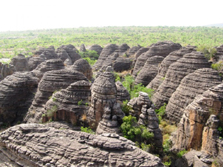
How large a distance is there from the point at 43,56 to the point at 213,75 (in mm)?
32297

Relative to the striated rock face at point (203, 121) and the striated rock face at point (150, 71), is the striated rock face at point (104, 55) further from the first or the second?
the striated rock face at point (203, 121)

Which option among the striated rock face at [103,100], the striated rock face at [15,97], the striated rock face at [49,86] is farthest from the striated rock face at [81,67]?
the striated rock face at [103,100]

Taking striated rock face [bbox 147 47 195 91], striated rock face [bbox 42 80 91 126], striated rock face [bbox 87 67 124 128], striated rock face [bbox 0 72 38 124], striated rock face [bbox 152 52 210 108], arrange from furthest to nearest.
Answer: striated rock face [bbox 147 47 195 91]
striated rock face [bbox 152 52 210 108]
striated rock face [bbox 0 72 38 124]
striated rock face [bbox 42 80 91 126]
striated rock face [bbox 87 67 124 128]

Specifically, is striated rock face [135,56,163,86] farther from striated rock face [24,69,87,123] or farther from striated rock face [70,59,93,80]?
striated rock face [24,69,87,123]

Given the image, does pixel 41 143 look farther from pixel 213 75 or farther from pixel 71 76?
pixel 213 75

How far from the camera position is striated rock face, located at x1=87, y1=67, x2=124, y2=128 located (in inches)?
577

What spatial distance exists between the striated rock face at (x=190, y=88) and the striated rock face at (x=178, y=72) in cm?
201

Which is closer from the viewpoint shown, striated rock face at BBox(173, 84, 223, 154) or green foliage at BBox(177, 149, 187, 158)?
striated rock face at BBox(173, 84, 223, 154)

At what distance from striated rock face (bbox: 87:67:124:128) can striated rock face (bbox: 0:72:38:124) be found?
924 centimetres

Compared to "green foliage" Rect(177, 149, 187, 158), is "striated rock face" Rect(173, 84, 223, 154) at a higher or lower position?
higher

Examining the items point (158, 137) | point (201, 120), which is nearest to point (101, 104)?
point (158, 137)

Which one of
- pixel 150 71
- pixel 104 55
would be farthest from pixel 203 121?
pixel 104 55

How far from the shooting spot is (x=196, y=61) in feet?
71.5

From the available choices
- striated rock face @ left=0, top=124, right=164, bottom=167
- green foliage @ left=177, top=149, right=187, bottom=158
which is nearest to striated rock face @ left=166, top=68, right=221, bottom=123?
green foliage @ left=177, top=149, right=187, bottom=158
